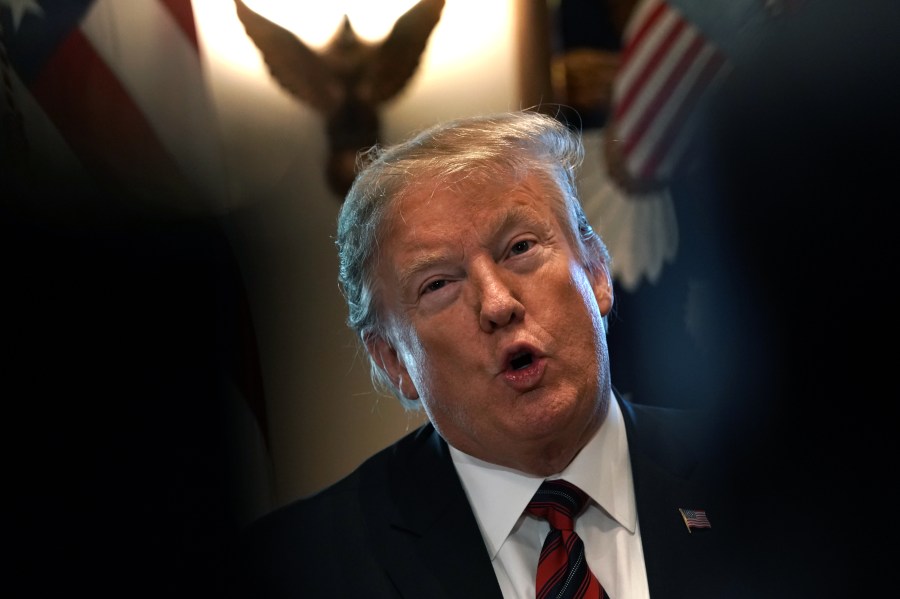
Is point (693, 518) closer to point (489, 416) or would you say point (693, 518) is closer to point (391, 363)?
point (489, 416)

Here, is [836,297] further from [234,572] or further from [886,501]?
[234,572]

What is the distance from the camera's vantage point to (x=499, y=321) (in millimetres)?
1598

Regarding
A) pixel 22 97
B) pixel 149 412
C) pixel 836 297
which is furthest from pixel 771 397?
pixel 22 97

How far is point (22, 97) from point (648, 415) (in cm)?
129

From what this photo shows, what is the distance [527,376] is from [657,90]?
2.31 ft

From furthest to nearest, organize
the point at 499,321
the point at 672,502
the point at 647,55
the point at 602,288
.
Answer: the point at 647,55 < the point at 602,288 < the point at 672,502 < the point at 499,321

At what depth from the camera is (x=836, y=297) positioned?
188 cm

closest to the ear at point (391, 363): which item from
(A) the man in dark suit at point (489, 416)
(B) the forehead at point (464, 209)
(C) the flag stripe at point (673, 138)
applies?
(A) the man in dark suit at point (489, 416)

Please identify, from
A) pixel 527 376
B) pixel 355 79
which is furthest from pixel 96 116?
pixel 527 376

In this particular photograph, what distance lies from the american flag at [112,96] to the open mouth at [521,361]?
2.09 feet

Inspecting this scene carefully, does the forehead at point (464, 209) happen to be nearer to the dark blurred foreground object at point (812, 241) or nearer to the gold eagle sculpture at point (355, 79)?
the gold eagle sculpture at point (355, 79)

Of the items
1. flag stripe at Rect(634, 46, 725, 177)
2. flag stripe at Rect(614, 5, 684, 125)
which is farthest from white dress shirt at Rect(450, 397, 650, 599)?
flag stripe at Rect(614, 5, 684, 125)

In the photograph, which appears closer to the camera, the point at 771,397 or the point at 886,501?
the point at 886,501

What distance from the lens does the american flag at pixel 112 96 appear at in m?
1.73
